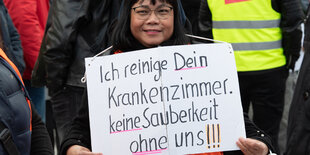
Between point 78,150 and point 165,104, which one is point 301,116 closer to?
point 165,104

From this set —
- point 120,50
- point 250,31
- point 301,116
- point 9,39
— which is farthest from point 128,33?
point 250,31

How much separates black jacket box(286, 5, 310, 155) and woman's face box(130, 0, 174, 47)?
79 cm

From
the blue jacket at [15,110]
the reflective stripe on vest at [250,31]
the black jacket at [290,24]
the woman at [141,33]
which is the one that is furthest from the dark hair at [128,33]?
the black jacket at [290,24]

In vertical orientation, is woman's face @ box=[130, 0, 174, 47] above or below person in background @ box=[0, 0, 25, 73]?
above

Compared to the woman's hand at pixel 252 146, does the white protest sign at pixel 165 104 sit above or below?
above

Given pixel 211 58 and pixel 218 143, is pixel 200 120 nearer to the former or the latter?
pixel 218 143

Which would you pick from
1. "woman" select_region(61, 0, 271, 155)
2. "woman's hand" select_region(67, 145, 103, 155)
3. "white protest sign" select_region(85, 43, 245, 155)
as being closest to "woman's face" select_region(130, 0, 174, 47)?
"woman" select_region(61, 0, 271, 155)

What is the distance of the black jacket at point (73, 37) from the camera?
3574 millimetres

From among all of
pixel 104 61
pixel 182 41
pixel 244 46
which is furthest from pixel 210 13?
pixel 104 61

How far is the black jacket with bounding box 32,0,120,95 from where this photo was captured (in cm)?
357

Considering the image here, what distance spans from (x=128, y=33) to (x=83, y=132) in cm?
58

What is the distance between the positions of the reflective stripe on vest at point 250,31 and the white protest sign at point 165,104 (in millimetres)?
1946

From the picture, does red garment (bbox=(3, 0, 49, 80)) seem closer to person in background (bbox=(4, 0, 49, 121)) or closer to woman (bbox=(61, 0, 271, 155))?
person in background (bbox=(4, 0, 49, 121))

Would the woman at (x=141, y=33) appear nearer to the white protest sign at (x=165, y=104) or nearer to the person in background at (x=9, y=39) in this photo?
the white protest sign at (x=165, y=104)
